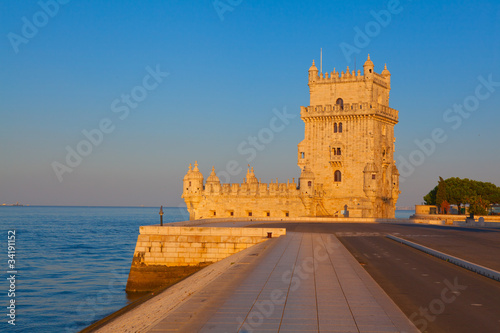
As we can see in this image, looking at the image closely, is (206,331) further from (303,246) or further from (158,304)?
(303,246)

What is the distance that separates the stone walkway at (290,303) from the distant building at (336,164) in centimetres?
4392

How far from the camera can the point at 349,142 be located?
63.0 m

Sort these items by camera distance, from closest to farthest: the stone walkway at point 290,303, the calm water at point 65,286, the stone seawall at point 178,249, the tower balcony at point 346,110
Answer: the stone walkway at point 290,303, the calm water at point 65,286, the stone seawall at point 178,249, the tower balcony at point 346,110

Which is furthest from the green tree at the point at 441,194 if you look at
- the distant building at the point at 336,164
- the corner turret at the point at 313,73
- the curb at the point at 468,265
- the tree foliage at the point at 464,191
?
the curb at the point at 468,265

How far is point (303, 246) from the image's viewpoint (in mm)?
25578

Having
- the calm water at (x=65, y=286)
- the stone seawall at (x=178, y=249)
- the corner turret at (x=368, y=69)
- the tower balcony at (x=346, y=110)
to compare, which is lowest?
the calm water at (x=65, y=286)

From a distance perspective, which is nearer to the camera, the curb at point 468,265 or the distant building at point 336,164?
the curb at point 468,265

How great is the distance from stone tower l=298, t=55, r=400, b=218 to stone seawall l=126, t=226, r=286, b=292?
33307mm

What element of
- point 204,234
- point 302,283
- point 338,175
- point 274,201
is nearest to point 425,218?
point 338,175

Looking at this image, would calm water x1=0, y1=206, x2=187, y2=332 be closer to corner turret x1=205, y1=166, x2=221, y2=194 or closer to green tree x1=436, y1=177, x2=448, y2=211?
corner turret x1=205, y1=166, x2=221, y2=194

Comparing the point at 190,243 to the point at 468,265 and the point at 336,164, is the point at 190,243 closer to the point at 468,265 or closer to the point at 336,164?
the point at 468,265

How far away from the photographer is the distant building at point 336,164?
6203cm

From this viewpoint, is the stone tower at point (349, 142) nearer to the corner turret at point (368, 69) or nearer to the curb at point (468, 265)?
the corner turret at point (368, 69)

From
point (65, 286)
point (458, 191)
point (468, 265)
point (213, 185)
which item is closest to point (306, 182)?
point (213, 185)
